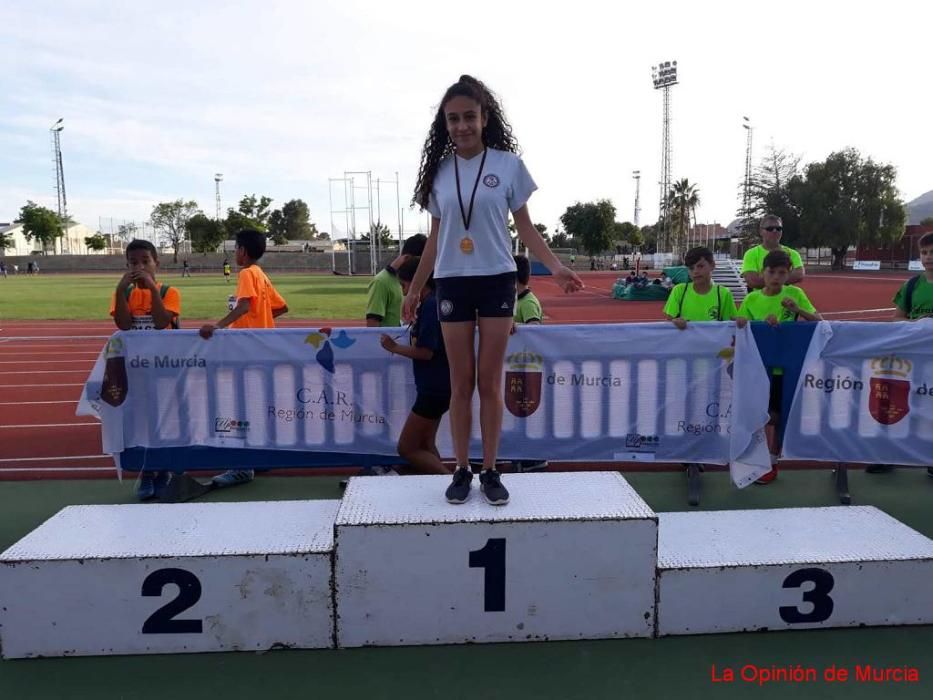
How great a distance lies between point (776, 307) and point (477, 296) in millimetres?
3130

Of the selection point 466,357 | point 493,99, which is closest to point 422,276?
point 466,357

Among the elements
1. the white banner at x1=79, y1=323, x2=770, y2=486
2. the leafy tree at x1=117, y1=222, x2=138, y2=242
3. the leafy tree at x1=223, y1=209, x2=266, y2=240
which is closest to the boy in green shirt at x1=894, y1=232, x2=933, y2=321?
the white banner at x1=79, y1=323, x2=770, y2=486

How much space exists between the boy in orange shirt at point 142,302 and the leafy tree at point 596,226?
2974 inches

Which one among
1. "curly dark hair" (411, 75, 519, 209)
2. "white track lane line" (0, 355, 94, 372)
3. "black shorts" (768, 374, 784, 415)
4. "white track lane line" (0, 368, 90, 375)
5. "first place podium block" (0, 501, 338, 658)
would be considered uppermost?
"curly dark hair" (411, 75, 519, 209)

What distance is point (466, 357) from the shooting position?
125 inches

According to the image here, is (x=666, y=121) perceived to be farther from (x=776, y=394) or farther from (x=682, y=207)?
(x=776, y=394)

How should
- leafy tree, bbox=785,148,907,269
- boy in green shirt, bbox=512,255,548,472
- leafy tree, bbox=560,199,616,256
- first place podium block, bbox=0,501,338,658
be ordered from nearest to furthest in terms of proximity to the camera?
first place podium block, bbox=0,501,338,658 < boy in green shirt, bbox=512,255,548,472 < leafy tree, bbox=785,148,907,269 < leafy tree, bbox=560,199,616,256

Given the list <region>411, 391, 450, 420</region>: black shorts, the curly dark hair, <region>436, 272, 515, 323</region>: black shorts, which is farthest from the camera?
<region>411, 391, 450, 420</region>: black shorts

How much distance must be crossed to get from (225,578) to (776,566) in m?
2.33

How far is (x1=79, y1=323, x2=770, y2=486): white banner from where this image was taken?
4.99 metres

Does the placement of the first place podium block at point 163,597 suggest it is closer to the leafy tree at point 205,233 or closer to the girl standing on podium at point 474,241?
the girl standing on podium at point 474,241

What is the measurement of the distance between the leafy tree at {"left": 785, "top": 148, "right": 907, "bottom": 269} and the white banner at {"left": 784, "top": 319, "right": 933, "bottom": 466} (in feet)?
185

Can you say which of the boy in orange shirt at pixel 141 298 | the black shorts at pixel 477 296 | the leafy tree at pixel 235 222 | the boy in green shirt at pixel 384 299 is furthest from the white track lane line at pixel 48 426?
the leafy tree at pixel 235 222

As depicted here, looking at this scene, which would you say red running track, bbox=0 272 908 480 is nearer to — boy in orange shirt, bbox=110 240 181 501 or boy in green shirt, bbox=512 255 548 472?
boy in green shirt, bbox=512 255 548 472
